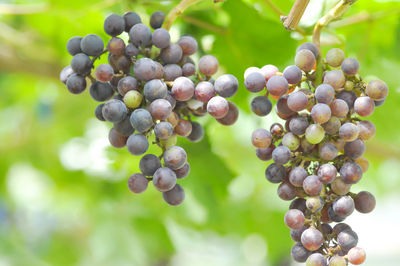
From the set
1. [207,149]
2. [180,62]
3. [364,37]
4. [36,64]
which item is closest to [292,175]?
[180,62]

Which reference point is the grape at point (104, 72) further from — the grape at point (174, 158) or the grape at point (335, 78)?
the grape at point (335, 78)

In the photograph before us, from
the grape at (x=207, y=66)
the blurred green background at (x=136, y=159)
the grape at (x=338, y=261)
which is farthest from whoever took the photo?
the blurred green background at (x=136, y=159)

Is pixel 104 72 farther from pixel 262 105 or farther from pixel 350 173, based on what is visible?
pixel 350 173

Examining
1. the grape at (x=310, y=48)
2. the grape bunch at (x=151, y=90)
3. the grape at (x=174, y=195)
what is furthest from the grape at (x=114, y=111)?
the grape at (x=310, y=48)

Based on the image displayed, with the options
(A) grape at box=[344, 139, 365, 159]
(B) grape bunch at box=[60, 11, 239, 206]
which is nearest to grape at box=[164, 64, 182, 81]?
(B) grape bunch at box=[60, 11, 239, 206]

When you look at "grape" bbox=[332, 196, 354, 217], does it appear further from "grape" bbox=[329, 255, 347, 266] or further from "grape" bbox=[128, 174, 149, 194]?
"grape" bbox=[128, 174, 149, 194]

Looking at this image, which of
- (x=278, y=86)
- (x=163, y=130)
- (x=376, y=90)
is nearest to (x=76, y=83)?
(x=163, y=130)
